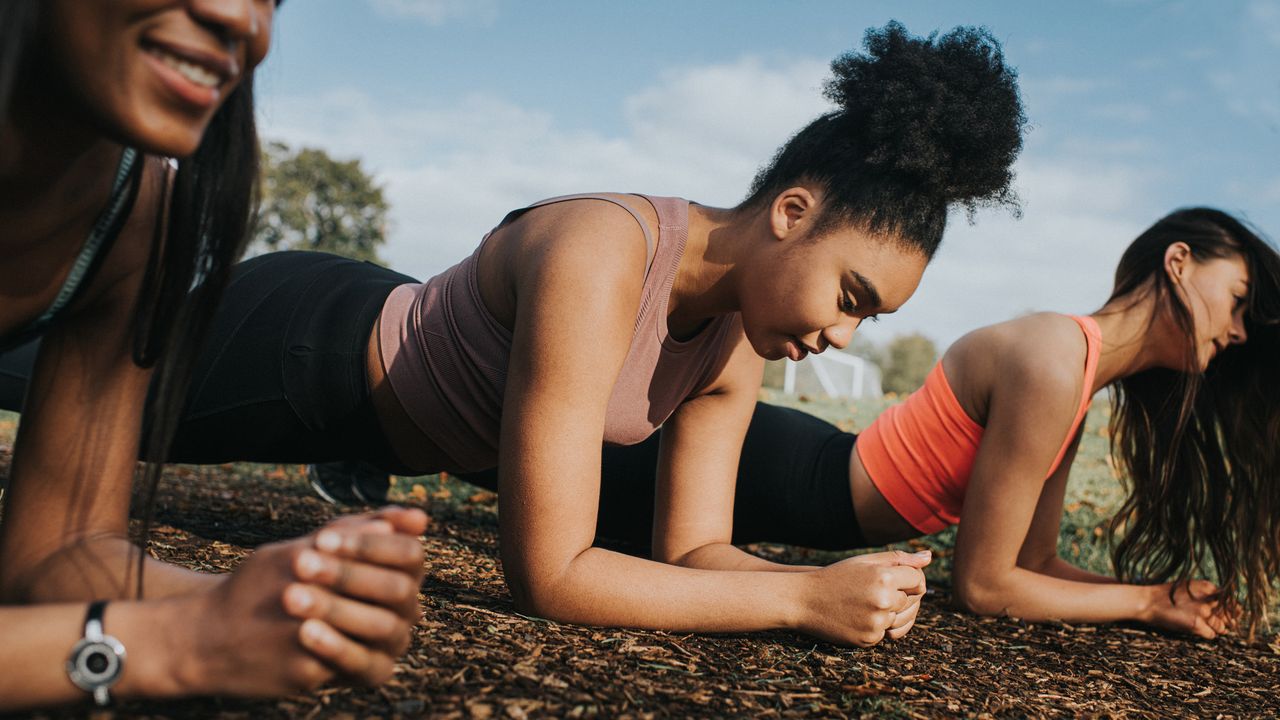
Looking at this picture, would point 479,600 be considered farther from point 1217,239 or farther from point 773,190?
point 1217,239

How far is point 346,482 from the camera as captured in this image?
4965 mm

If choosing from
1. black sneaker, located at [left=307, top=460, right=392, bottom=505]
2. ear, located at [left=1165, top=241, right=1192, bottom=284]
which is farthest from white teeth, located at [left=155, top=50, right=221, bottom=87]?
black sneaker, located at [left=307, top=460, right=392, bottom=505]

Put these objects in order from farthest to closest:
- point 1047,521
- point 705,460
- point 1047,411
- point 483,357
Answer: point 1047,521 < point 1047,411 < point 705,460 < point 483,357

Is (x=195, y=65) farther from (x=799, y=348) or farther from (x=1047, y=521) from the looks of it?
(x=1047, y=521)

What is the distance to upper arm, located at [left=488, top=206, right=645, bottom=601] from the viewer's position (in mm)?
2223

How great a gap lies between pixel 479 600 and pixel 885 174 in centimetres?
164

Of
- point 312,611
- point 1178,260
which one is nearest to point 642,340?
point 312,611

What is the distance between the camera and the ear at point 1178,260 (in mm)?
3662

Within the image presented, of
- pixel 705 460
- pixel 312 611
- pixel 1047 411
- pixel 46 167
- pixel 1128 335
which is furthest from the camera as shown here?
pixel 1128 335

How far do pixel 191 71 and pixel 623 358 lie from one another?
4.15 feet

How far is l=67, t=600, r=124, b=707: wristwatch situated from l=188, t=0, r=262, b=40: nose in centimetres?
88

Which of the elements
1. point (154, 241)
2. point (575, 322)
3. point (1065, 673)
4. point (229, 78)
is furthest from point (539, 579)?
point (1065, 673)

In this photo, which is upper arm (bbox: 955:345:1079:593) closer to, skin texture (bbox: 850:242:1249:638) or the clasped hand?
skin texture (bbox: 850:242:1249:638)

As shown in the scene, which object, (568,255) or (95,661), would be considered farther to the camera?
(568,255)
